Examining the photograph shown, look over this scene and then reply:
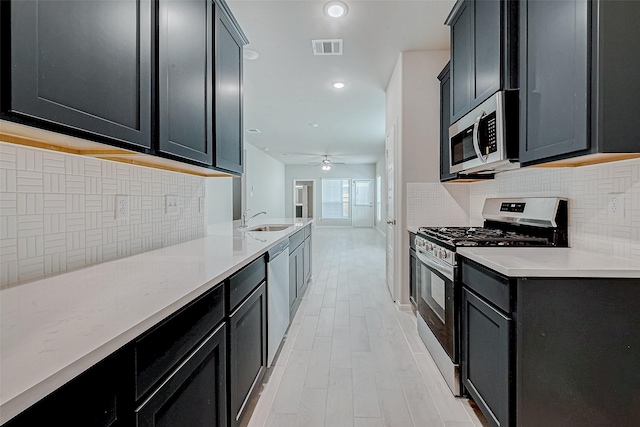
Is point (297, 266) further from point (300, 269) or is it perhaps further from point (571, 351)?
point (571, 351)

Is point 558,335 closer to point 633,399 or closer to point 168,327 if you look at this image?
point 633,399

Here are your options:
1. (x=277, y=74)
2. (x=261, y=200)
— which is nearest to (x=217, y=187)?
(x=277, y=74)

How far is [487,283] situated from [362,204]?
36.3 ft

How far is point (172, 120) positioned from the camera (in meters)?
1.49

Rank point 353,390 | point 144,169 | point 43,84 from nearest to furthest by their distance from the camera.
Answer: point 43,84 → point 144,169 → point 353,390

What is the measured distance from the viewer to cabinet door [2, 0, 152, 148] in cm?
79

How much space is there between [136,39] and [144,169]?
748mm

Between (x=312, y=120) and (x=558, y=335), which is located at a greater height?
(x=312, y=120)

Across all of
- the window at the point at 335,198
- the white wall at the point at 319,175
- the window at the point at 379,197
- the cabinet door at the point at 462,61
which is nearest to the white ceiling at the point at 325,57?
the cabinet door at the point at 462,61

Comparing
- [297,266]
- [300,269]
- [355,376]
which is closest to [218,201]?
[300,269]

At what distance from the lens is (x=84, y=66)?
0.99 meters

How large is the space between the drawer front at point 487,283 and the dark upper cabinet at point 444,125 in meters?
1.37

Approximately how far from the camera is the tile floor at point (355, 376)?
1732mm

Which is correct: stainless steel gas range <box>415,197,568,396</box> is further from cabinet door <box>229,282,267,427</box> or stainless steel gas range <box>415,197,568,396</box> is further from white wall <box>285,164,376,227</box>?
white wall <box>285,164,376,227</box>
